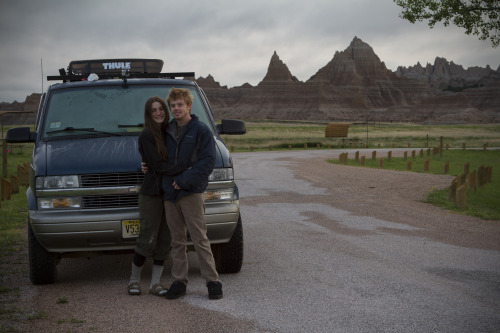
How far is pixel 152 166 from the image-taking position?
17.1 feet

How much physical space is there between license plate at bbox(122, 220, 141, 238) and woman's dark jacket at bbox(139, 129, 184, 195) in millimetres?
460

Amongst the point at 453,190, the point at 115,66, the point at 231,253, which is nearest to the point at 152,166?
the point at 231,253

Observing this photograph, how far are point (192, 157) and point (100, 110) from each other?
208 centimetres

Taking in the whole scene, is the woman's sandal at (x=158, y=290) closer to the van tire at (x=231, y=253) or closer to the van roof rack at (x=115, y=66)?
the van tire at (x=231, y=253)

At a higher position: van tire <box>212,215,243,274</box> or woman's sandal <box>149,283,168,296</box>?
van tire <box>212,215,243,274</box>

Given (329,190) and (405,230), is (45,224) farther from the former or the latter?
(329,190)

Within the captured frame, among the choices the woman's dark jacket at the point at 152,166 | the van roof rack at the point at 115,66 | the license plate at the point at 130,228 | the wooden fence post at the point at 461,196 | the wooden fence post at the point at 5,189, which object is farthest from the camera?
the wooden fence post at the point at 5,189

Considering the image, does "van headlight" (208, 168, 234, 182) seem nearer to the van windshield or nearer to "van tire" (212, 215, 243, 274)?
"van tire" (212, 215, 243, 274)

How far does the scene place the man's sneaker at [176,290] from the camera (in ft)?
17.5

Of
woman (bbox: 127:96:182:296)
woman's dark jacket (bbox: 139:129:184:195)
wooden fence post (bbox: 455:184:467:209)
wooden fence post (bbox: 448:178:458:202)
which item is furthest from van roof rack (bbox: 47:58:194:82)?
wooden fence post (bbox: 448:178:458:202)

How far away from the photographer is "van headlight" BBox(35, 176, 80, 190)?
18.4 feet

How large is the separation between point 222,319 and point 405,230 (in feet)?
18.6

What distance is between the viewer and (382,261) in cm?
702

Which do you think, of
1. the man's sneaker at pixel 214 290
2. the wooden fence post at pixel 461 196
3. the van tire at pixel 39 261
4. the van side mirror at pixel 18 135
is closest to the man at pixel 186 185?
the man's sneaker at pixel 214 290
